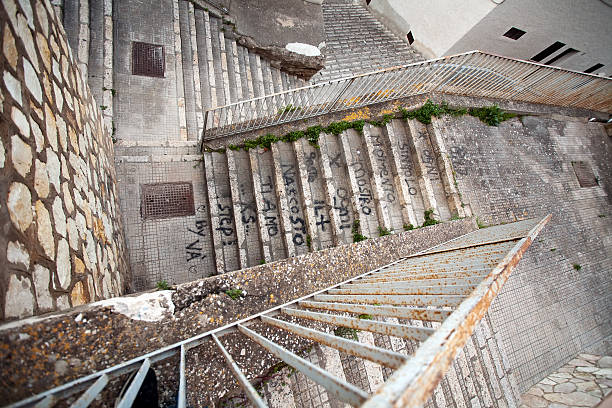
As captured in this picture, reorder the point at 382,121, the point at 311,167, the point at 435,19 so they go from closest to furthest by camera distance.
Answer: the point at 311,167
the point at 382,121
the point at 435,19

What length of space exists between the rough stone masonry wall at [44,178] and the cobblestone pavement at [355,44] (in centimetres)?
721

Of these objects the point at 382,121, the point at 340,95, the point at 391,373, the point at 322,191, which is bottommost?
the point at 391,373

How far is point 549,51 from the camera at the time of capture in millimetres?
11398

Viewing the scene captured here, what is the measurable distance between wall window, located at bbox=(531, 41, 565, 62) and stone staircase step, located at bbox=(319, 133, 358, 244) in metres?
11.5

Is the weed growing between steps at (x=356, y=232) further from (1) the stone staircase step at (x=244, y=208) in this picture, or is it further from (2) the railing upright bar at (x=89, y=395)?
(2) the railing upright bar at (x=89, y=395)

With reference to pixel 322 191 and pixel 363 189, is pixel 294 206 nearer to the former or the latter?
pixel 322 191

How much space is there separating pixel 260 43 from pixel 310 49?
1.40m

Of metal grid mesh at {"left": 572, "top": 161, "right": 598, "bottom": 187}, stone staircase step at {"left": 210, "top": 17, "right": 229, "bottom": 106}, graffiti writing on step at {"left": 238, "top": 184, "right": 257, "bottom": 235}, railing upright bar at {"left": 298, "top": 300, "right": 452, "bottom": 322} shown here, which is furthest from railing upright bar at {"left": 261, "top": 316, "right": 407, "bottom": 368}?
metal grid mesh at {"left": 572, "top": 161, "right": 598, "bottom": 187}

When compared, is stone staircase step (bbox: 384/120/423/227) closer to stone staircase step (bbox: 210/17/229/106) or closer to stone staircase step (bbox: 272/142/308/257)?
stone staircase step (bbox: 272/142/308/257)

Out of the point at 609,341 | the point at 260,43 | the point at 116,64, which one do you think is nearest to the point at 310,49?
the point at 260,43

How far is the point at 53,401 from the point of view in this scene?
1339 mm

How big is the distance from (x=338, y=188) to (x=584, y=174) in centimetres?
760

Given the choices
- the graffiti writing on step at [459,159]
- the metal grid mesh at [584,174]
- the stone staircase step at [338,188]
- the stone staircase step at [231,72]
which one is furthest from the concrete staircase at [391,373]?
the metal grid mesh at [584,174]

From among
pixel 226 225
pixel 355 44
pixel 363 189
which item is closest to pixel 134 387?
pixel 226 225
